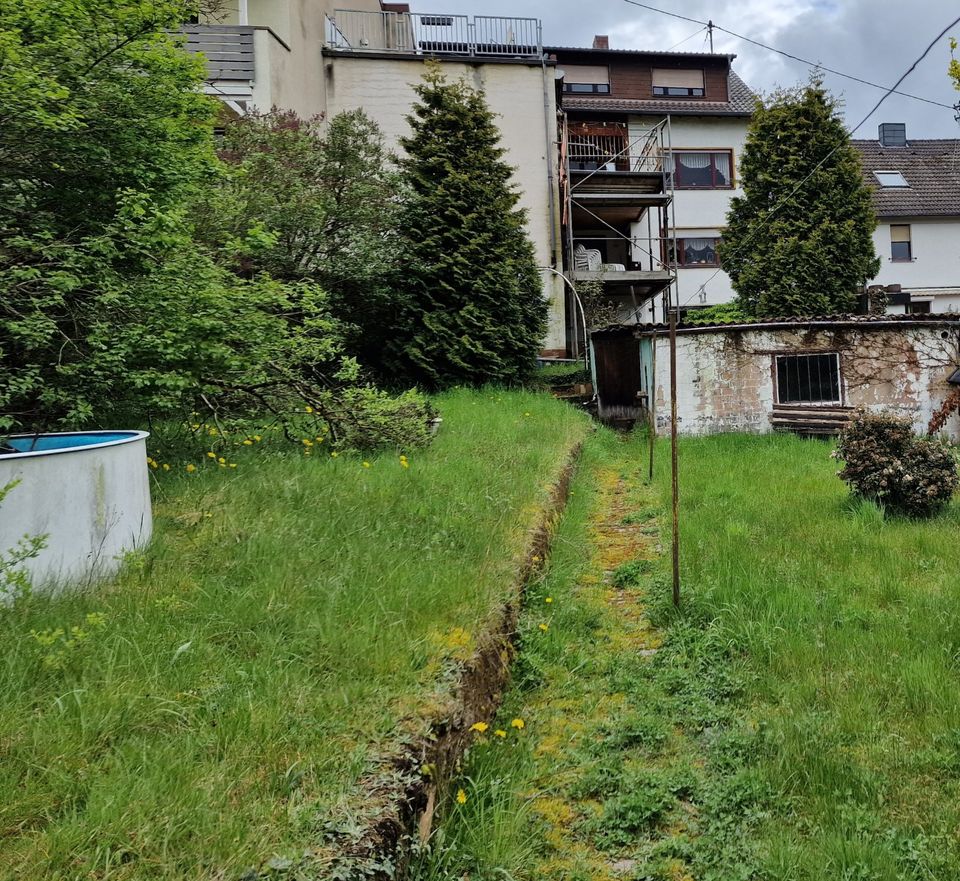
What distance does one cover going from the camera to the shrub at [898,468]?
20.9ft

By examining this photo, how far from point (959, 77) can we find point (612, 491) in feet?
17.8

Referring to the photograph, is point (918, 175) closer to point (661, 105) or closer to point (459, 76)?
point (661, 105)

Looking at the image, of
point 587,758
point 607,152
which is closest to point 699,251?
point 607,152

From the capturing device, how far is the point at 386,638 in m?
3.04

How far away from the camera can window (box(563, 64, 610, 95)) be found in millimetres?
23516

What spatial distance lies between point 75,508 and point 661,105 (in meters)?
24.0

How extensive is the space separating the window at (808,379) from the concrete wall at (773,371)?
123 millimetres

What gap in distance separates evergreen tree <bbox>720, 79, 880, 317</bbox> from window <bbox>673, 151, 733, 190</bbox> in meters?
4.40

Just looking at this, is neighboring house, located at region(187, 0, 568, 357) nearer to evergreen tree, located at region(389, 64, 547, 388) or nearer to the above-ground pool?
evergreen tree, located at region(389, 64, 547, 388)

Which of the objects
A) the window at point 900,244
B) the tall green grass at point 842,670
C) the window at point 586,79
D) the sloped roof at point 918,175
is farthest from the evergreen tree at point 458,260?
the window at point 900,244

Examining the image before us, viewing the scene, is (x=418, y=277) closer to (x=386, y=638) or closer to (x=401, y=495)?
(x=401, y=495)

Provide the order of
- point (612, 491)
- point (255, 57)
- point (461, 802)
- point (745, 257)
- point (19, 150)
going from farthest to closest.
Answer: point (745, 257) → point (255, 57) → point (612, 491) → point (19, 150) → point (461, 802)

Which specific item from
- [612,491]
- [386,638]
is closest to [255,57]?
[612,491]

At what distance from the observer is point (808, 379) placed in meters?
12.4
